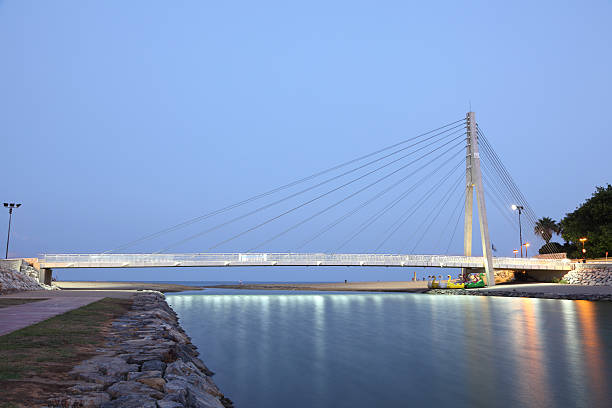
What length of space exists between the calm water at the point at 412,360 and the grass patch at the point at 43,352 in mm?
3961

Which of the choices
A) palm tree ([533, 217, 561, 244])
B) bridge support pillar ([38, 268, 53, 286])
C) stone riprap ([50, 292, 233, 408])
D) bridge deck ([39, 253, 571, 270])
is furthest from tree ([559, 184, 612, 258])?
bridge support pillar ([38, 268, 53, 286])

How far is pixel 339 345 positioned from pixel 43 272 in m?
43.2

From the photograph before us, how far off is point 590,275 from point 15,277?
6389cm

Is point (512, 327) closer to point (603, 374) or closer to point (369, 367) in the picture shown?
point (603, 374)

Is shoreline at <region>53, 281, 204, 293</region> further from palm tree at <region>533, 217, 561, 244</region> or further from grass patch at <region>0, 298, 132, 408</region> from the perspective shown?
palm tree at <region>533, 217, 561, 244</region>

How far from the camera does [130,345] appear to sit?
12398 millimetres

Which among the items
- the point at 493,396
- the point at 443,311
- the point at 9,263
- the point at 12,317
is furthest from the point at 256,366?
the point at 9,263

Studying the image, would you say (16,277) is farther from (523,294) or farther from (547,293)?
(547,293)

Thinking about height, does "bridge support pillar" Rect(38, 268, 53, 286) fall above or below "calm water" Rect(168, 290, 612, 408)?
above

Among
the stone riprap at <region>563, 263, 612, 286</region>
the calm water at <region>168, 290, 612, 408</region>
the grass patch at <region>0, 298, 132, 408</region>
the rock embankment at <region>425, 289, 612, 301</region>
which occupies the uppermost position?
the stone riprap at <region>563, 263, 612, 286</region>

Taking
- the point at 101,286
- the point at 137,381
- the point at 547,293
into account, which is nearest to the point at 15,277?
the point at 101,286

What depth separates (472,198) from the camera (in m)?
61.2

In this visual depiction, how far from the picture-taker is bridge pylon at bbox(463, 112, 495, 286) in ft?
190

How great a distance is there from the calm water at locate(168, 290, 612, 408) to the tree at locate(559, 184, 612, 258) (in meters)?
41.0
